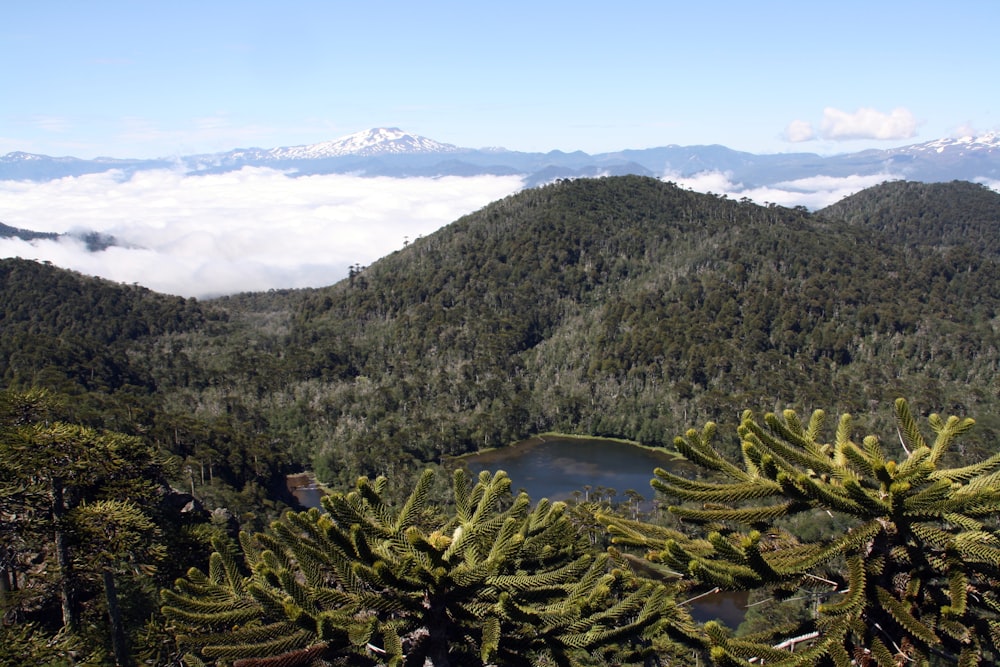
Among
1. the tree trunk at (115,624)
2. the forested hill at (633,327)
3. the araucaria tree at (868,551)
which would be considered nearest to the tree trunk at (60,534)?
the tree trunk at (115,624)

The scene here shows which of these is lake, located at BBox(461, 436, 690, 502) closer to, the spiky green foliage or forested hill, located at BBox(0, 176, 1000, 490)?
forested hill, located at BBox(0, 176, 1000, 490)

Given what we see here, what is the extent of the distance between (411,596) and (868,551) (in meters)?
3.65

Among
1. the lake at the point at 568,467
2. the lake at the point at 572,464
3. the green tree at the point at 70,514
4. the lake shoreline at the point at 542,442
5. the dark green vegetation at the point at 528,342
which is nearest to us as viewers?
the green tree at the point at 70,514

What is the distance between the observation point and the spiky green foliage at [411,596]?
5.36 meters

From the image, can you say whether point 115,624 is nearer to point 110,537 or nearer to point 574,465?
point 110,537

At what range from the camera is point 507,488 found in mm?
6816

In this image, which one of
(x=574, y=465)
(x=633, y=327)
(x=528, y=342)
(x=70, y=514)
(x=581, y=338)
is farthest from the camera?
(x=528, y=342)

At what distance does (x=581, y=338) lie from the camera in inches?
4808

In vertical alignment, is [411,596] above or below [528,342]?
above

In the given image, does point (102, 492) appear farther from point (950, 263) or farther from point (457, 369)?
point (950, 263)

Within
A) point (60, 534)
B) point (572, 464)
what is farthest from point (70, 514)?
point (572, 464)

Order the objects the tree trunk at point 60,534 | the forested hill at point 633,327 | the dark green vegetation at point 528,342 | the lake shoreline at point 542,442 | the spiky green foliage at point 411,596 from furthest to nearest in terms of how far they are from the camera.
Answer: the forested hill at point 633,327 < the lake shoreline at point 542,442 < the dark green vegetation at point 528,342 < the tree trunk at point 60,534 < the spiky green foliage at point 411,596

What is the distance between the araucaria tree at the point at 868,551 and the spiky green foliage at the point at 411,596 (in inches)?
41.8

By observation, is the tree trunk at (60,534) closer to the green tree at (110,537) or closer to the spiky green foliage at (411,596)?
the green tree at (110,537)
